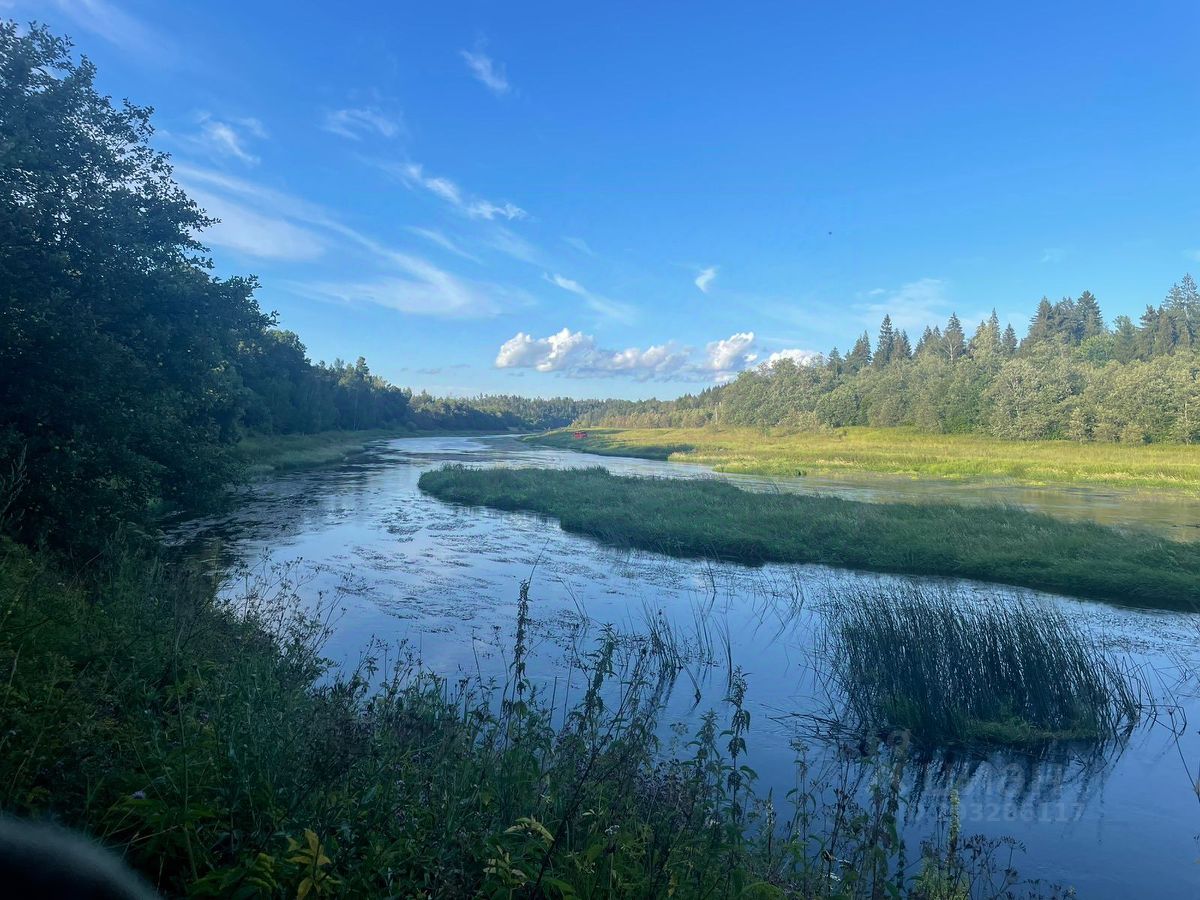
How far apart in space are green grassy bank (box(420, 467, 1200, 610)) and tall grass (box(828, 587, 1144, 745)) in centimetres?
759

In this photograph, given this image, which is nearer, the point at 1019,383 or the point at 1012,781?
the point at 1012,781

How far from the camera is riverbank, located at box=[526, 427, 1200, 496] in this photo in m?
47.7

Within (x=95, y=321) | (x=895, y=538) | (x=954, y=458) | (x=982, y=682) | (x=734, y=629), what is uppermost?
(x=95, y=321)

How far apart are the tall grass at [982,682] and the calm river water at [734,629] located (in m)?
0.46

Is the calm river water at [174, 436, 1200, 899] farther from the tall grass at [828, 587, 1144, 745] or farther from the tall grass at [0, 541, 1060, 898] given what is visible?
the tall grass at [0, 541, 1060, 898]

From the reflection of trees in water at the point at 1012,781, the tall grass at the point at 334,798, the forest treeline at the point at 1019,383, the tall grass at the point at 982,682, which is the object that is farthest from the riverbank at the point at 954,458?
the tall grass at the point at 334,798

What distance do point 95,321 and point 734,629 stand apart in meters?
12.7

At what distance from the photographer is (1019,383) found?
257ft

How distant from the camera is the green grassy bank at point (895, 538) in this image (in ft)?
61.6

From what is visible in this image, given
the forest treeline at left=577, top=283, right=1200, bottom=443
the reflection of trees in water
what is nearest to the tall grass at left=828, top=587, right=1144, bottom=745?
the reflection of trees in water

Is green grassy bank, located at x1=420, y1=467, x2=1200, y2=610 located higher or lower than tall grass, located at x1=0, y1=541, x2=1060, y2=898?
lower

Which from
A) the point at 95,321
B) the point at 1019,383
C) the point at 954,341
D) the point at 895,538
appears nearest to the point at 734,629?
the point at 895,538

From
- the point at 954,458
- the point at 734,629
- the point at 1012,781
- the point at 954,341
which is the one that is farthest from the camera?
the point at 954,341

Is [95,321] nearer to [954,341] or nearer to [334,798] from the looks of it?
[334,798]
